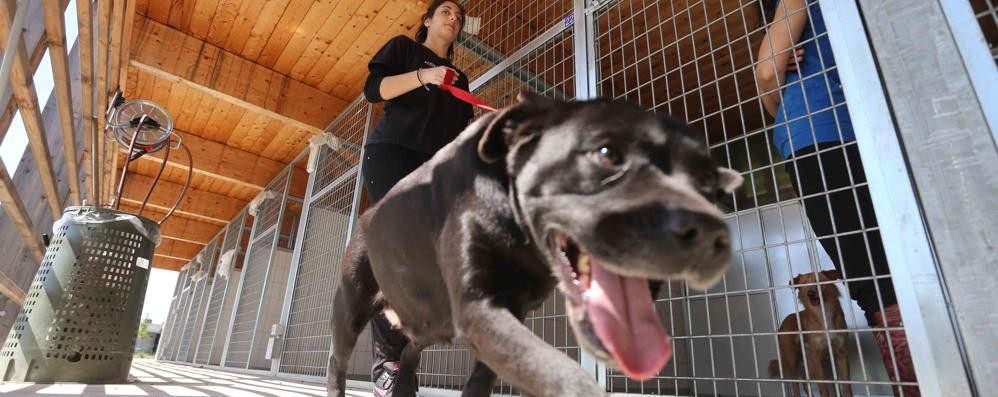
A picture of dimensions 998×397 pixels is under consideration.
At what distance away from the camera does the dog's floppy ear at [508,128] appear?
3.20 ft

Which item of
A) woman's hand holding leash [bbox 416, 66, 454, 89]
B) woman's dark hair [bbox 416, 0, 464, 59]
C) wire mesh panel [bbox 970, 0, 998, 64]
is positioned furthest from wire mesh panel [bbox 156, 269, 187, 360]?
wire mesh panel [bbox 970, 0, 998, 64]

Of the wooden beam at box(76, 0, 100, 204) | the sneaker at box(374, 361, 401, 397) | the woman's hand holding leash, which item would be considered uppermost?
the wooden beam at box(76, 0, 100, 204)

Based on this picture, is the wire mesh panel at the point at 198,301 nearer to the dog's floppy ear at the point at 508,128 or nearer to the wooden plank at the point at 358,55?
the wooden plank at the point at 358,55

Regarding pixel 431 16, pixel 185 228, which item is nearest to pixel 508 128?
pixel 431 16

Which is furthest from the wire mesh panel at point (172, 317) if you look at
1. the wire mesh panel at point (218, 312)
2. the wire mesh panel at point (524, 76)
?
the wire mesh panel at point (524, 76)

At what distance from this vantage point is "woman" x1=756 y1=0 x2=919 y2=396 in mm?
1374

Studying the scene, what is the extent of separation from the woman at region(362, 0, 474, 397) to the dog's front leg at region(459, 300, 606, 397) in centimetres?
122

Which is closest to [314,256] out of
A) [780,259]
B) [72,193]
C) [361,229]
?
[72,193]

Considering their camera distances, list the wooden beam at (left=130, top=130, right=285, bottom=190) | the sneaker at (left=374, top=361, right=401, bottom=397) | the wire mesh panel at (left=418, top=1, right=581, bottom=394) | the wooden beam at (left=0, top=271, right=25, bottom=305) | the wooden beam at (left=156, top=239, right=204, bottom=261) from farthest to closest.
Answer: the wooden beam at (left=156, top=239, right=204, bottom=261) → the wooden beam at (left=130, top=130, right=285, bottom=190) → the wooden beam at (left=0, top=271, right=25, bottom=305) → the wire mesh panel at (left=418, top=1, right=581, bottom=394) → the sneaker at (left=374, top=361, right=401, bottom=397)

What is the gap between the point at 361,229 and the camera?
1691mm

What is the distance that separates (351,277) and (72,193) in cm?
443

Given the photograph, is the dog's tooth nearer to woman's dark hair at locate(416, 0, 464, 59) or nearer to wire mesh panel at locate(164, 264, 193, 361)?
woman's dark hair at locate(416, 0, 464, 59)

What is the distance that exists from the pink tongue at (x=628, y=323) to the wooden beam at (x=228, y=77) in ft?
16.0

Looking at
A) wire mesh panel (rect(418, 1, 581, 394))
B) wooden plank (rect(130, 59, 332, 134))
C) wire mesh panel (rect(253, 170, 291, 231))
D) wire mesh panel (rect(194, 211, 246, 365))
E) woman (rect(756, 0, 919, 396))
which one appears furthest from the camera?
wire mesh panel (rect(194, 211, 246, 365))
